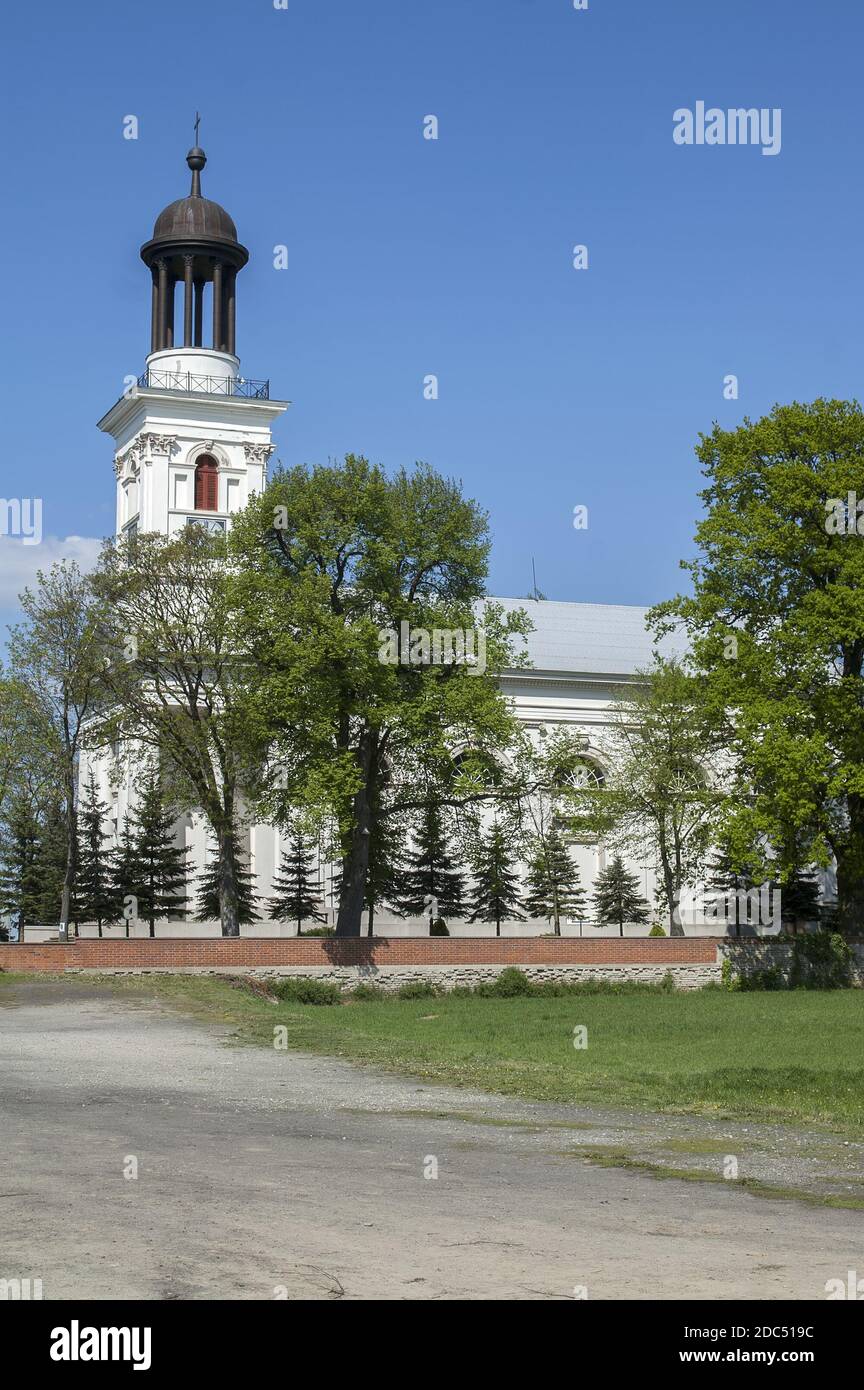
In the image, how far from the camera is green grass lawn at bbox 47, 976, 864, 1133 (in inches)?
703

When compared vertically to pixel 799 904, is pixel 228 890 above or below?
above

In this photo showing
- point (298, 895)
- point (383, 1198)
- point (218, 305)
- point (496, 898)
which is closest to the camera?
point (383, 1198)

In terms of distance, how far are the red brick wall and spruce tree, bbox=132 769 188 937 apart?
18.4m

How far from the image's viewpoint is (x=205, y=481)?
6738cm

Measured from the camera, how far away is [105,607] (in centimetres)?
4466

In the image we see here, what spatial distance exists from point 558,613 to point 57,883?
31.4m

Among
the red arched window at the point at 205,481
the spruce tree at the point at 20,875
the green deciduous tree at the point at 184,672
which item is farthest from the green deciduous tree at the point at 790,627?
the spruce tree at the point at 20,875

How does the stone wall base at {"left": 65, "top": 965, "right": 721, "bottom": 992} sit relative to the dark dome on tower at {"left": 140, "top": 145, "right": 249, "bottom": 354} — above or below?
below

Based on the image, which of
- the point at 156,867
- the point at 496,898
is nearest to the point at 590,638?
the point at 496,898

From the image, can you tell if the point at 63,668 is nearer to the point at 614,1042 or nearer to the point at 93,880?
the point at 93,880

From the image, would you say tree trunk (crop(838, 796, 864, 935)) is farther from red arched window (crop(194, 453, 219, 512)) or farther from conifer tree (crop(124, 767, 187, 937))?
red arched window (crop(194, 453, 219, 512))

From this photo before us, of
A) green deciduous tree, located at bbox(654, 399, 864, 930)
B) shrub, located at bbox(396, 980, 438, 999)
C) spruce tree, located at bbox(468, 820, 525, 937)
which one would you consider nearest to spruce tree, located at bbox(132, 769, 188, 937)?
spruce tree, located at bbox(468, 820, 525, 937)

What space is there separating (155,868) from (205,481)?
18.1 metres
